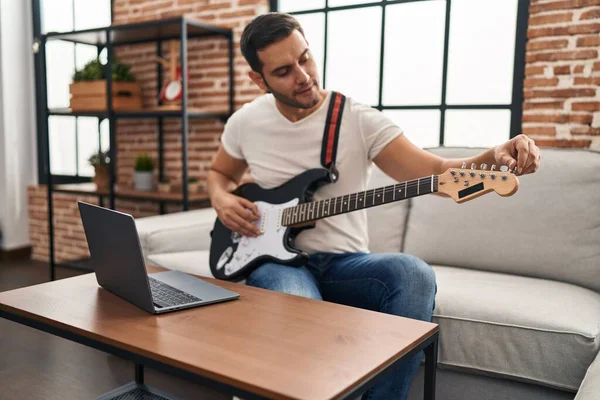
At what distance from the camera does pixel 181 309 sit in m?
1.28

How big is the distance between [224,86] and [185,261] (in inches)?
59.0

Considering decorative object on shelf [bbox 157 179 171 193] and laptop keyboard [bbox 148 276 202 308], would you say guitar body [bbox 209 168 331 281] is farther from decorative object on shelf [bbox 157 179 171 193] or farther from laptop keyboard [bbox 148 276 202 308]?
decorative object on shelf [bbox 157 179 171 193]

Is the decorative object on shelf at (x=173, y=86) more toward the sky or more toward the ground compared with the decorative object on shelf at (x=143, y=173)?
more toward the sky

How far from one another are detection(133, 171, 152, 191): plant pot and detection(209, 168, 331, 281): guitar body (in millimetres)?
1870

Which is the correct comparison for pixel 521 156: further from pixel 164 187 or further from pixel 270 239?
pixel 164 187

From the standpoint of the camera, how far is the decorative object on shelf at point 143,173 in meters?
3.54

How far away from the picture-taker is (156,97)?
373 cm

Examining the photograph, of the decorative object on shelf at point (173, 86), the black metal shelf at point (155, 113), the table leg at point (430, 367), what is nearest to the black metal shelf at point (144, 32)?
the decorative object on shelf at point (173, 86)

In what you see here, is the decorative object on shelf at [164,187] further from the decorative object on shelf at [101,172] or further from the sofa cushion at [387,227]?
the sofa cushion at [387,227]

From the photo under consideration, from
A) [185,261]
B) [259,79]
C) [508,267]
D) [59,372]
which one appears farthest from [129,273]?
[508,267]

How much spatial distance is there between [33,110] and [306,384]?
4041mm

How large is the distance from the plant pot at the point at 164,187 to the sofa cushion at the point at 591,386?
258cm

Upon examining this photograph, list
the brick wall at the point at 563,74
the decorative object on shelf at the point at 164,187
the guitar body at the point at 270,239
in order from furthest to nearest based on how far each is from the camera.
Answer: the decorative object on shelf at the point at 164,187, the brick wall at the point at 563,74, the guitar body at the point at 270,239

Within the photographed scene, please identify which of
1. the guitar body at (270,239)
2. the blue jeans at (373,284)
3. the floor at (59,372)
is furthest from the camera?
the floor at (59,372)
